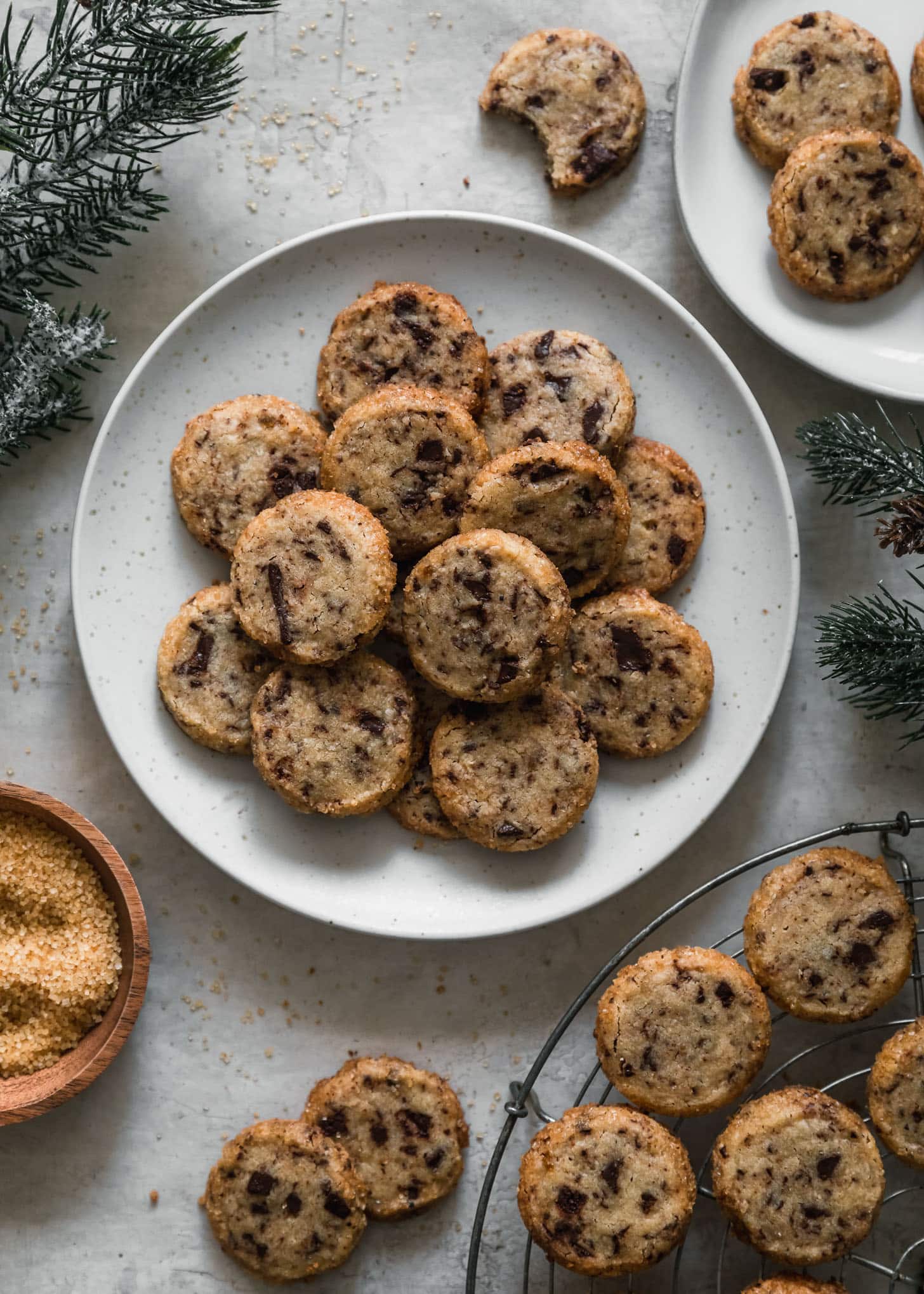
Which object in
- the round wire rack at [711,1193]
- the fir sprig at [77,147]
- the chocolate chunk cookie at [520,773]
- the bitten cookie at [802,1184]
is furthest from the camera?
the round wire rack at [711,1193]

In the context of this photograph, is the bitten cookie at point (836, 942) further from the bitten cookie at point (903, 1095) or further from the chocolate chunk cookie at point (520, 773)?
the chocolate chunk cookie at point (520, 773)

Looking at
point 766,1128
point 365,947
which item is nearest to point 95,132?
point 365,947

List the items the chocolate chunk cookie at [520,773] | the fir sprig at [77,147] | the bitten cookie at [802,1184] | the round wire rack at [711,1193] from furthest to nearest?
the round wire rack at [711,1193] < the chocolate chunk cookie at [520,773] < the bitten cookie at [802,1184] < the fir sprig at [77,147]

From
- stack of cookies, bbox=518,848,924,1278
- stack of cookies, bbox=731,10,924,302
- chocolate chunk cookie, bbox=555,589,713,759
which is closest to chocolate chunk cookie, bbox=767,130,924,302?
stack of cookies, bbox=731,10,924,302

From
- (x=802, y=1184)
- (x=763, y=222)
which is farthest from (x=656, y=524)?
(x=802, y=1184)

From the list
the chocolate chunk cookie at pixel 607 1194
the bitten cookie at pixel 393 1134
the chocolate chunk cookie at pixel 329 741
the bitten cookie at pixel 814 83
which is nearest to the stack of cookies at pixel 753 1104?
the chocolate chunk cookie at pixel 607 1194

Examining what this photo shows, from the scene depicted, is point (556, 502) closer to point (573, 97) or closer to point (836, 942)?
point (573, 97)

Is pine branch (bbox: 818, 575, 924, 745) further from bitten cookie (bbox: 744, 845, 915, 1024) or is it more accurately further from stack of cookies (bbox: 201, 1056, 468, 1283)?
stack of cookies (bbox: 201, 1056, 468, 1283)
